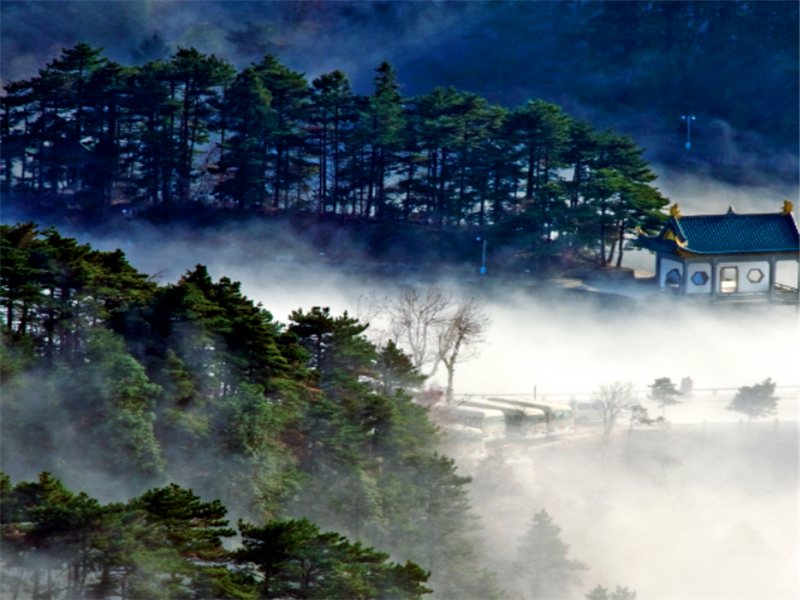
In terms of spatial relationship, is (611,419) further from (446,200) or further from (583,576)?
(446,200)

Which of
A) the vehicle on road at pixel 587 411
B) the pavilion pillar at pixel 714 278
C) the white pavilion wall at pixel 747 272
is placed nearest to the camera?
the vehicle on road at pixel 587 411

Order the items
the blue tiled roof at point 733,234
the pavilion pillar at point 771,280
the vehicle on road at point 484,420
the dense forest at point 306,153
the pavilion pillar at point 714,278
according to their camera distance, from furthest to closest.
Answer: the dense forest at point 306,153, the pavilion pillar at point 771,280, the pavilion pillar at point 714,278, the blue tiled roof at point 733,234, the vehicle on road at point 484,420

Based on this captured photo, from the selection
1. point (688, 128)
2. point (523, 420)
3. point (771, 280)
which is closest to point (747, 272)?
point (771, 280)

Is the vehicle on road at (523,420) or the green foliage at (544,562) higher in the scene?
the vehicle on road at (523,420)

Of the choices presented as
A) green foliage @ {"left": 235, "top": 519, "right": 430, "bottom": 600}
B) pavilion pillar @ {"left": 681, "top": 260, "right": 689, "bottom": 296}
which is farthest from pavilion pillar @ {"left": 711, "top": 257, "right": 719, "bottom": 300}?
green foliage @ {"left": 235, "top": 519, "right": 430, "bottom": 600}

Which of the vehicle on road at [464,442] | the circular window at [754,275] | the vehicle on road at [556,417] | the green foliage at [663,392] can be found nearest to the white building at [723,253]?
the circular window at [754,275]

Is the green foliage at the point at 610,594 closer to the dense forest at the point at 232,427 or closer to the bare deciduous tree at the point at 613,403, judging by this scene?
the dense forest at the point at 232,427

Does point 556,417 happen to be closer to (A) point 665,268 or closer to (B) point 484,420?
(B) point 484,420

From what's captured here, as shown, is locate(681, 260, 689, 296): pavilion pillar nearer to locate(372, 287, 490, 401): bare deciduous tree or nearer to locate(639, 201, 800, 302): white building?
locate(639, 201, 800, 302): white building

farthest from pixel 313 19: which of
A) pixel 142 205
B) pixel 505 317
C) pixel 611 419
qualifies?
pixel 611 419
